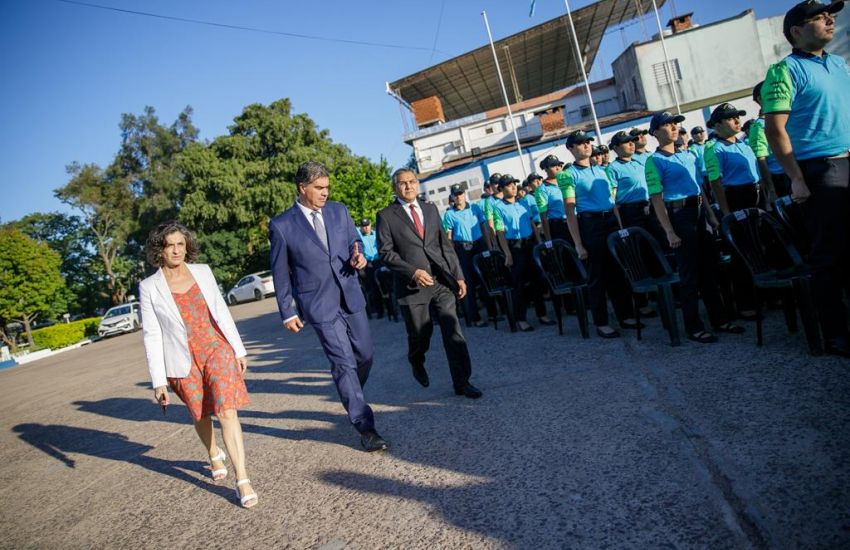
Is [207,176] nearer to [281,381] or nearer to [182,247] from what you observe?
[281,381]

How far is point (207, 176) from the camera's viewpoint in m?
36.8

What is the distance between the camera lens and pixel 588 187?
214 inches

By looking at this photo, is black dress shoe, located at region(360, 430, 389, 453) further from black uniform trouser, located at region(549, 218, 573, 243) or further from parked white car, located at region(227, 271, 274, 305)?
parked white car, located at region(227, 271, 274, 305)

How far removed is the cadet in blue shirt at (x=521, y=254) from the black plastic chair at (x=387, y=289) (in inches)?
144

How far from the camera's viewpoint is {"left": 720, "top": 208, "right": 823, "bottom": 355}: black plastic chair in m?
3.58

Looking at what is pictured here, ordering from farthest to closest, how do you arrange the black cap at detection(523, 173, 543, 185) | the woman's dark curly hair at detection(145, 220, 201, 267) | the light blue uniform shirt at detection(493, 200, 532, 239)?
the black cap at detection(523, 173, 543, 185), the light blue uniform shirt at detection(493, 200, 532, 239), the woman's dark curly hair at detection(145, 220, 201, 267)

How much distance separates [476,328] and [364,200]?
23.1 meters

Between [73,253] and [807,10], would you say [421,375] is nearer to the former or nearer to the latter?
[807,10]

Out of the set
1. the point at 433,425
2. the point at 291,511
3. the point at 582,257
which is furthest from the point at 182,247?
the point at 582,257

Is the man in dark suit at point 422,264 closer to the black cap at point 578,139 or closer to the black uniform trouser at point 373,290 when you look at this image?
the black cap at point 578,139

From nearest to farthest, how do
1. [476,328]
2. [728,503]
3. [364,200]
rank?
[728,503] < [476,328] < [364,200]

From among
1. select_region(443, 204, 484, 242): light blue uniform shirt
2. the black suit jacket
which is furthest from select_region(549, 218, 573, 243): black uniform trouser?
the black suit jacket

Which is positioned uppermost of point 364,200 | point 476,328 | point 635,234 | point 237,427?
point 364,200

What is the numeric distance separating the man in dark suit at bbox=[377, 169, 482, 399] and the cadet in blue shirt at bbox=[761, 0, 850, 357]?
2.52 metres
